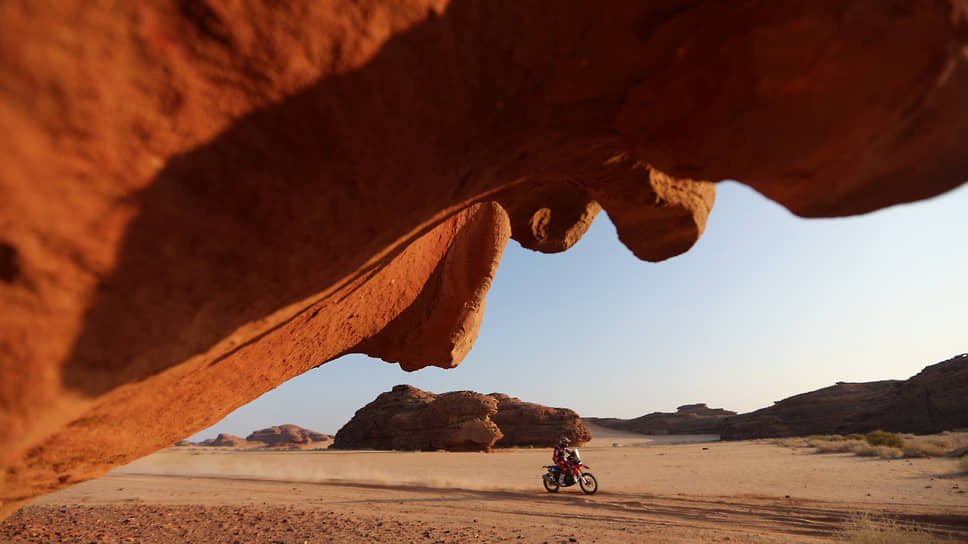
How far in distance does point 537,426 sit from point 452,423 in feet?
23.5

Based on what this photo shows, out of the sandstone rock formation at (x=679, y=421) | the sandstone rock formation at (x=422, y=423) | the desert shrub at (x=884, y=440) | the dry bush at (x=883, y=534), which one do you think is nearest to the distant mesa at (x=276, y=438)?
the sandstone rock formation at (x=422, y=423)

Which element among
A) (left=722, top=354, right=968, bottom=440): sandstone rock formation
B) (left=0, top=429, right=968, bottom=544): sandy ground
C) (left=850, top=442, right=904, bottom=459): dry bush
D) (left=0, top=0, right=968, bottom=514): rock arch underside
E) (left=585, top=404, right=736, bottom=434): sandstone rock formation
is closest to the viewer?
(left=0, top=0, right=968, bottom=514): rock arch underside

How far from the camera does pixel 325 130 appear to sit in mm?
1662

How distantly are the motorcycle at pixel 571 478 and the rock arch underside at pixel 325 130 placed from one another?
1147 cm

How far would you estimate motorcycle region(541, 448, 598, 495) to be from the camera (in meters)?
12.5

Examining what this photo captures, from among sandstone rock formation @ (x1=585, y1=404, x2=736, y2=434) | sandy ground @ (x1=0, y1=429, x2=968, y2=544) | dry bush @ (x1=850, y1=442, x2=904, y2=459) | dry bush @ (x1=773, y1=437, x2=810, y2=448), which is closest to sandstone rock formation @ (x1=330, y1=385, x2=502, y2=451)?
sandy ground @ (x1=0, y1=429, x2=968, y2=544)

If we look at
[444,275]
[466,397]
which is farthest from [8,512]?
[466,397]

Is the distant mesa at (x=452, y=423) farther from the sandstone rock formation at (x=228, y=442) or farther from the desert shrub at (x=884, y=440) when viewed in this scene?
the sandstone rock formation at (x=228, y=442)

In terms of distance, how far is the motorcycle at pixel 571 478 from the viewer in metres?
12.5

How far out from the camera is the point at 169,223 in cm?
148

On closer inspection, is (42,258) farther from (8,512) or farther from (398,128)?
(8,512)

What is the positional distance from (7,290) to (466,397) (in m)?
31.2

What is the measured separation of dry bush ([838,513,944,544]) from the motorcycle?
18.9 ft

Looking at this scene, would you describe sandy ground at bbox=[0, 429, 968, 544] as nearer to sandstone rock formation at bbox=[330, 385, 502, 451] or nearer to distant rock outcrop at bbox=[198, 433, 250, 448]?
sandstone rock formation at bbox=[330, 385, 502, 451]
